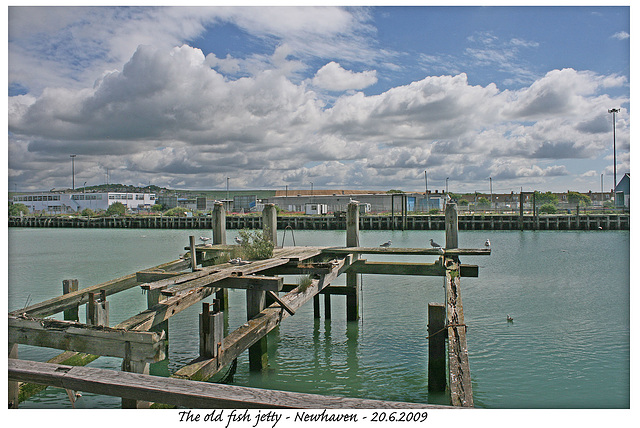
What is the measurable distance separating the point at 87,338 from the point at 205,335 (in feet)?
3.90

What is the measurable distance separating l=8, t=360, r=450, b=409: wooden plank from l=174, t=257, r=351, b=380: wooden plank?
49.2 inches

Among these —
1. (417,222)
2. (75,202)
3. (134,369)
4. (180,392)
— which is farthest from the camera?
(75,202)

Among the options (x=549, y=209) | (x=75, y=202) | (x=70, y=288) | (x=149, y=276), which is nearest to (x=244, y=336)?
(x=149, y=276)

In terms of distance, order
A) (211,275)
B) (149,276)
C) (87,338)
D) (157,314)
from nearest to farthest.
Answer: (87,338)
(157,314)
(211,275)
(149,276)

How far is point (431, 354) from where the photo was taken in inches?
279

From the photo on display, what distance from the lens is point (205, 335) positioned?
533cm

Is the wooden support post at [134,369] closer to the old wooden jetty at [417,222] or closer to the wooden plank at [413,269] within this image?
the wooden plank at [413,269]

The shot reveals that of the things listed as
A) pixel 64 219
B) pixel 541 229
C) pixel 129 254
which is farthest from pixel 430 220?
pixel 64 219

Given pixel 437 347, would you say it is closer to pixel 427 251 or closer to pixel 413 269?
pixel 413 269

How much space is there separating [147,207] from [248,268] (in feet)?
397

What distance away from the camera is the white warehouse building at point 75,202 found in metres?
114

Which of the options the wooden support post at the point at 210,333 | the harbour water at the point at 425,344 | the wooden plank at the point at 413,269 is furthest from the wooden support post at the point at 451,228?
the wooden support post at the point at 210,333

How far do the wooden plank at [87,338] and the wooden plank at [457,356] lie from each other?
2996mm

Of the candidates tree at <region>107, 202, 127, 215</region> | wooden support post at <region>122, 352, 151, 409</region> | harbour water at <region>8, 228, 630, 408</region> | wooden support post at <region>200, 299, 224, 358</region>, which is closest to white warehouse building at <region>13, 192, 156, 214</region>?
tree at <region>107, 202, 127, 215</region>
